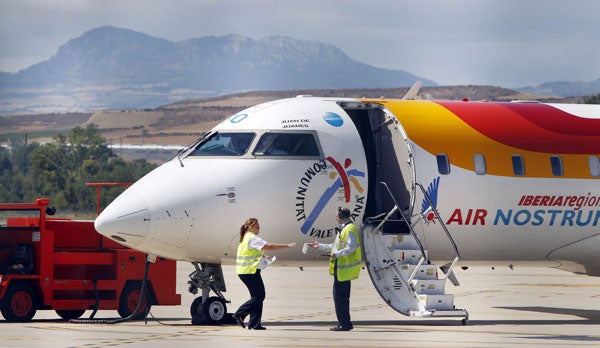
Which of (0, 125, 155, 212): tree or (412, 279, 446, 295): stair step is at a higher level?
(0, 125, 155, 212): tree

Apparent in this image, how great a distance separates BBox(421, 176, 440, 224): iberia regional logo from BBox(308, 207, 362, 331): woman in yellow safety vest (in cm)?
251

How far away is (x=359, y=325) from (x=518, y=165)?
4825 mm

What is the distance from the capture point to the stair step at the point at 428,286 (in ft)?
82.5

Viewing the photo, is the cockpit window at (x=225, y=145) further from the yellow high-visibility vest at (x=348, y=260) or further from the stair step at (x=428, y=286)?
the stair step at (x=428, y=286)

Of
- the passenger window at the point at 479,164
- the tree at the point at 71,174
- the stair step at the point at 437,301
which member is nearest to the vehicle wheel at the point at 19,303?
the stair step at the point at 437,301

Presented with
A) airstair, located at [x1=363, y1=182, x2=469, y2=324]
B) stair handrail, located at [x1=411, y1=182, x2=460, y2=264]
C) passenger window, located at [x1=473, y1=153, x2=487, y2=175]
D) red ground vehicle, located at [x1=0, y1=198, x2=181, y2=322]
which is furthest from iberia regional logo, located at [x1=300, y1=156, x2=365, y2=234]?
red ground vehicle, located at [x1=0, y1=198, x2=181, y2=322]

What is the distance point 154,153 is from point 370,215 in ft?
460

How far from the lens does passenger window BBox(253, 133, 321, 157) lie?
2556 cm

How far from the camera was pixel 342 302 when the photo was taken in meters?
24.1

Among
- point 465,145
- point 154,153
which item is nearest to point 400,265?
point 465,145

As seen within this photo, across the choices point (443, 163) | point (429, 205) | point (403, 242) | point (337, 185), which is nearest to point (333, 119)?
point (337, 185)

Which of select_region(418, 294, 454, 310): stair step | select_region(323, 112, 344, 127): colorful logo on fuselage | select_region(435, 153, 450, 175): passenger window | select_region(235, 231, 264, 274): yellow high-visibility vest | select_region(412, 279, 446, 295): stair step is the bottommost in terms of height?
select_region(418, 294, 454, 310): stair step

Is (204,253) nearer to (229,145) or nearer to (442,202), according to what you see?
(229,145)

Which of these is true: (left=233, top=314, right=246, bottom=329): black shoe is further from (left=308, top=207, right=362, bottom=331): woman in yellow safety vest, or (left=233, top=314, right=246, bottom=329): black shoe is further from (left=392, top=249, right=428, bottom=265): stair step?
(left=392, top=249, right=428, bottom=265): stair step
